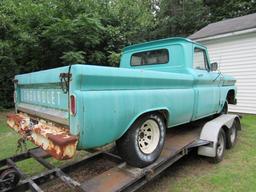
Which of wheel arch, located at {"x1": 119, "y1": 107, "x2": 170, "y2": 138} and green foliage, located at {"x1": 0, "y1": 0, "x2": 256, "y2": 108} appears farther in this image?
green foliage, located at {"x1": 0, "y1": 0, "x2": 256, "y2": 108}

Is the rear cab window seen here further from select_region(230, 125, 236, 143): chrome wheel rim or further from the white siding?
the white siding

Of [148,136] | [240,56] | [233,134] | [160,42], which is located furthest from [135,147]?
[240,56]

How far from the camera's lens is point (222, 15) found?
80.3ft

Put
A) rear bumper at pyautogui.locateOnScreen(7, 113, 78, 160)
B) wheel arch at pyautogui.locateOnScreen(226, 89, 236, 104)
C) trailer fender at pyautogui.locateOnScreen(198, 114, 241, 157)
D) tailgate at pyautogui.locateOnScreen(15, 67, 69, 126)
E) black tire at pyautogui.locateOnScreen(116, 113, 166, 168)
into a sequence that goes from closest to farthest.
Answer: rear bumper at pyautogui.locateOnScreen(7, 113, 78, 160), tailgate at pyautogui.locateOnScreen(15, 67, 69, 126), black tire at pyautogui.locateOnScreen(116, 113, 166, 168), trailer fender at pyautogui.locateOnScreen(198, 114, 241, 157), wheel arch at pyautogui.locateOnScreen(226, 89, 236, 104)

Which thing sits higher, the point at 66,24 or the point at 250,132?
the point at 66,24

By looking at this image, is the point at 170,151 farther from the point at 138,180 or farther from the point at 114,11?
the point at 114,11

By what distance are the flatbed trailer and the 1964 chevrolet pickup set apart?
206 mm

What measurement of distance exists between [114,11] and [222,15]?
50.6ft

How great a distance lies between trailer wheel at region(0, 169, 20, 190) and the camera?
279 cm

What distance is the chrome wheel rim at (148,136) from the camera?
329cm

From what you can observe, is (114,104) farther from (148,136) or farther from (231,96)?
(231,96)

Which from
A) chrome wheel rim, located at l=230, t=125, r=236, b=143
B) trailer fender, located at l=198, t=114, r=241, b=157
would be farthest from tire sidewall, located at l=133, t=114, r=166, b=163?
chrome wheel rim, located at l=230, t=125, r=236, b=143

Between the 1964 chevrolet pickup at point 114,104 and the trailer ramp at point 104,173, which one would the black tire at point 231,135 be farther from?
the trailer ramp at point 104,173

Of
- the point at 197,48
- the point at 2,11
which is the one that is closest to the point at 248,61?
the point at 197,48
